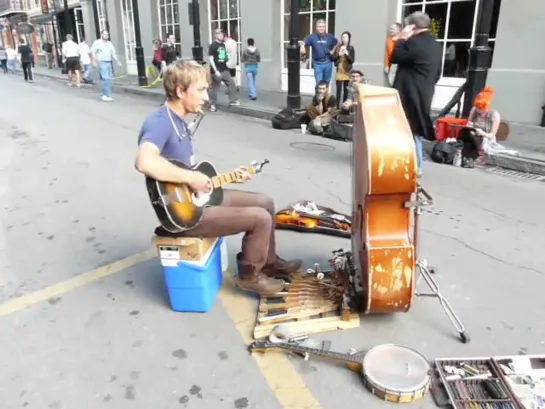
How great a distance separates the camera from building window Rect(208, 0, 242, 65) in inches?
620

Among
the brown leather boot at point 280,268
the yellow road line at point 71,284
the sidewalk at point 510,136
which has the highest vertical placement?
the brown leather boot at point 280,268

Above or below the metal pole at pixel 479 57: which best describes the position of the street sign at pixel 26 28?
above

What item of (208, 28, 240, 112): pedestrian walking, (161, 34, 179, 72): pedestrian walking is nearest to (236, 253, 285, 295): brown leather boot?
(208, 28, 240, 112): pedestrian walking

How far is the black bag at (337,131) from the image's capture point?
7.98 m

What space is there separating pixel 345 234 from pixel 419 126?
2.10 meters

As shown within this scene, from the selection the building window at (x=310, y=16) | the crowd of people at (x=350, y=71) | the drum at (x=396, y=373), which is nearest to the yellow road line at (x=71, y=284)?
the crowd of people at (x=350, y=71)

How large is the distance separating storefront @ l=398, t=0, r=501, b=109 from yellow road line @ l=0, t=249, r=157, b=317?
8.22 meters

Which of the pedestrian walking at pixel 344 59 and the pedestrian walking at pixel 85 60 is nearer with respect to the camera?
the pedestrian walking at pixel 344 59

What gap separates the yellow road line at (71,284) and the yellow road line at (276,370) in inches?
39.8

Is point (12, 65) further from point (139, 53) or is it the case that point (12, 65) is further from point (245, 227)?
point (245, 227)

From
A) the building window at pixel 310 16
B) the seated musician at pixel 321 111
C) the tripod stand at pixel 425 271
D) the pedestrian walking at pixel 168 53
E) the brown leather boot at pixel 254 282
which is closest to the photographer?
the tripod stand at pixel 425 271

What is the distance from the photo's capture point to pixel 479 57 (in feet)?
22.7

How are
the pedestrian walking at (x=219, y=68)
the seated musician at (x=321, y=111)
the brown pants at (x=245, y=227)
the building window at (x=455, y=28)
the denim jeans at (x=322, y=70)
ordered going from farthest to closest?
1. the pedestrian walking at (x=219, y=68)
2. the denim jeans at (x=322, y=70)
3. the building window at (x=455, y=28)
4. the seated musician at (x=321, y=111)
5. the brown pants at (x=245, y=227)

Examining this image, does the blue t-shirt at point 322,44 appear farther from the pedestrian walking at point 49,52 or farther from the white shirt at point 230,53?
the pedestrian walking at point 49,52
